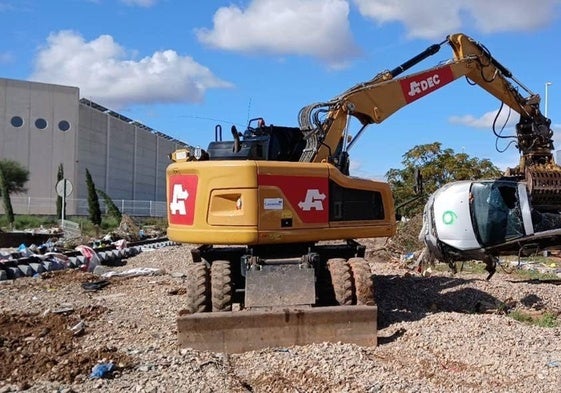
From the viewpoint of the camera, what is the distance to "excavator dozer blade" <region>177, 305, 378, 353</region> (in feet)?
23.7

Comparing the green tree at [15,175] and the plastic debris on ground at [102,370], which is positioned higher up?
the green tree at [15,175]

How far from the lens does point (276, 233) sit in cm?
798

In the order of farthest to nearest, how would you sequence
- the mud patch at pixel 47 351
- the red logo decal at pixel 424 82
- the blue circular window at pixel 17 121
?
the blue circular window at pixel 17 121 → the red logo decal at pixel 424 82 → the mud patch at pixel 47 351

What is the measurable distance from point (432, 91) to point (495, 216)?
91.2 inches

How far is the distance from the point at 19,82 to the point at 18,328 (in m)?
53.2

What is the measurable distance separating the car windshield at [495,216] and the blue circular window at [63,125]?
51.6 m

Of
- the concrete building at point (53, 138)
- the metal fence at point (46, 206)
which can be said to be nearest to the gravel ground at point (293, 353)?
the metal fence at point (46, 206)

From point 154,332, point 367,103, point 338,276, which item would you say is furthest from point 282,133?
point 154,332

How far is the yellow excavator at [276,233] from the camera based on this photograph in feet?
24.3

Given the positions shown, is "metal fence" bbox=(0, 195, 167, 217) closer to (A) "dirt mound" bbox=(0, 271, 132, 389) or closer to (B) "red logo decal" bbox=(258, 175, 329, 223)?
(A) "dirt mound" bbox=(0, 271, 132, 389)

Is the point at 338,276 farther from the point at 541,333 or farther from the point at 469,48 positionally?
the point at 469,48

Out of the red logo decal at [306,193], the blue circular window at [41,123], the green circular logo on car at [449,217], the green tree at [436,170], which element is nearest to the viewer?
the red logo decal at [306,193]

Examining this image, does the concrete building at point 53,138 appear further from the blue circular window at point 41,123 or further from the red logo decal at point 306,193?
the red logo decal at point 306,193

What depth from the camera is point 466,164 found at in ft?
96.5
